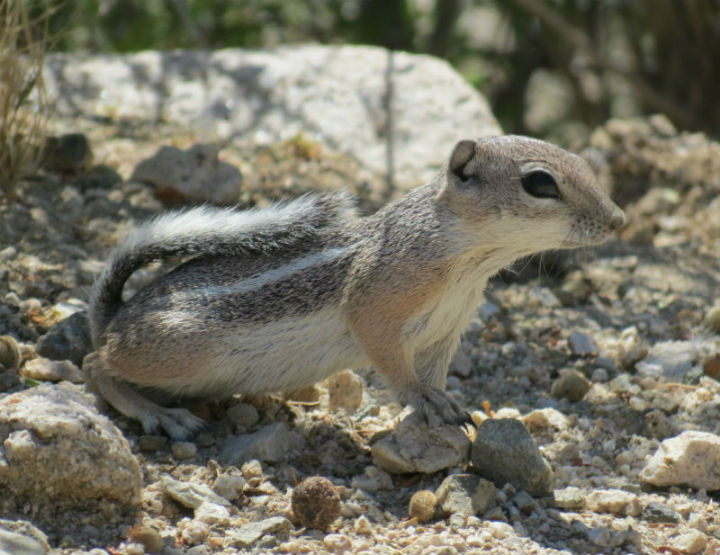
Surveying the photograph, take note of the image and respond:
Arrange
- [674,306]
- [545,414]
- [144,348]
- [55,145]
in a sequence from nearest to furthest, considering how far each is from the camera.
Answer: [144,348]
[545,414]
[674,306]
[55,145]

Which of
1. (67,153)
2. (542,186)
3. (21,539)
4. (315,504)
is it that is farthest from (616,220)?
(67,153)

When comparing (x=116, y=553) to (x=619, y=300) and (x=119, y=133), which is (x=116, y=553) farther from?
(x=119, y=133)

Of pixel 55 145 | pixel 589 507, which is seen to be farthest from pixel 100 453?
pixel 55 145

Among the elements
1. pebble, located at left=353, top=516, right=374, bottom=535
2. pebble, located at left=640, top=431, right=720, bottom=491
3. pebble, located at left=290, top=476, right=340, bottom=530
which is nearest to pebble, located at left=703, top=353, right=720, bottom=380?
pebble, located at left=640, top=431, right=720, bottom=491

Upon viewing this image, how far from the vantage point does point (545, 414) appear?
438cm

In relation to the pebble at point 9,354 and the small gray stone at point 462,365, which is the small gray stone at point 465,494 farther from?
the pebble at point 9,354

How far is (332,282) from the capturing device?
411cm

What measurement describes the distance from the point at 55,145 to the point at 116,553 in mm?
3455

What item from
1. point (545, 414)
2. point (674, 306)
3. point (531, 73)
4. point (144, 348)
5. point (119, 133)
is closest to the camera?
point (144, 348)

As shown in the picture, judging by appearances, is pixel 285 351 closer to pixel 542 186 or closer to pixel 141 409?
pixel 141 409

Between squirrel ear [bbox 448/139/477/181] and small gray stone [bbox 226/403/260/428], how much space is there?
1.31 meters

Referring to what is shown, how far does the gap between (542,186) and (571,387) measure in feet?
3.91

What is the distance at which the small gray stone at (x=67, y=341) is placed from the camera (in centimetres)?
441

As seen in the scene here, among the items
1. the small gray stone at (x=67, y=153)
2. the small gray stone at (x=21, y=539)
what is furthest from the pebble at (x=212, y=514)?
the small gray stone at (x=67, y=153)
